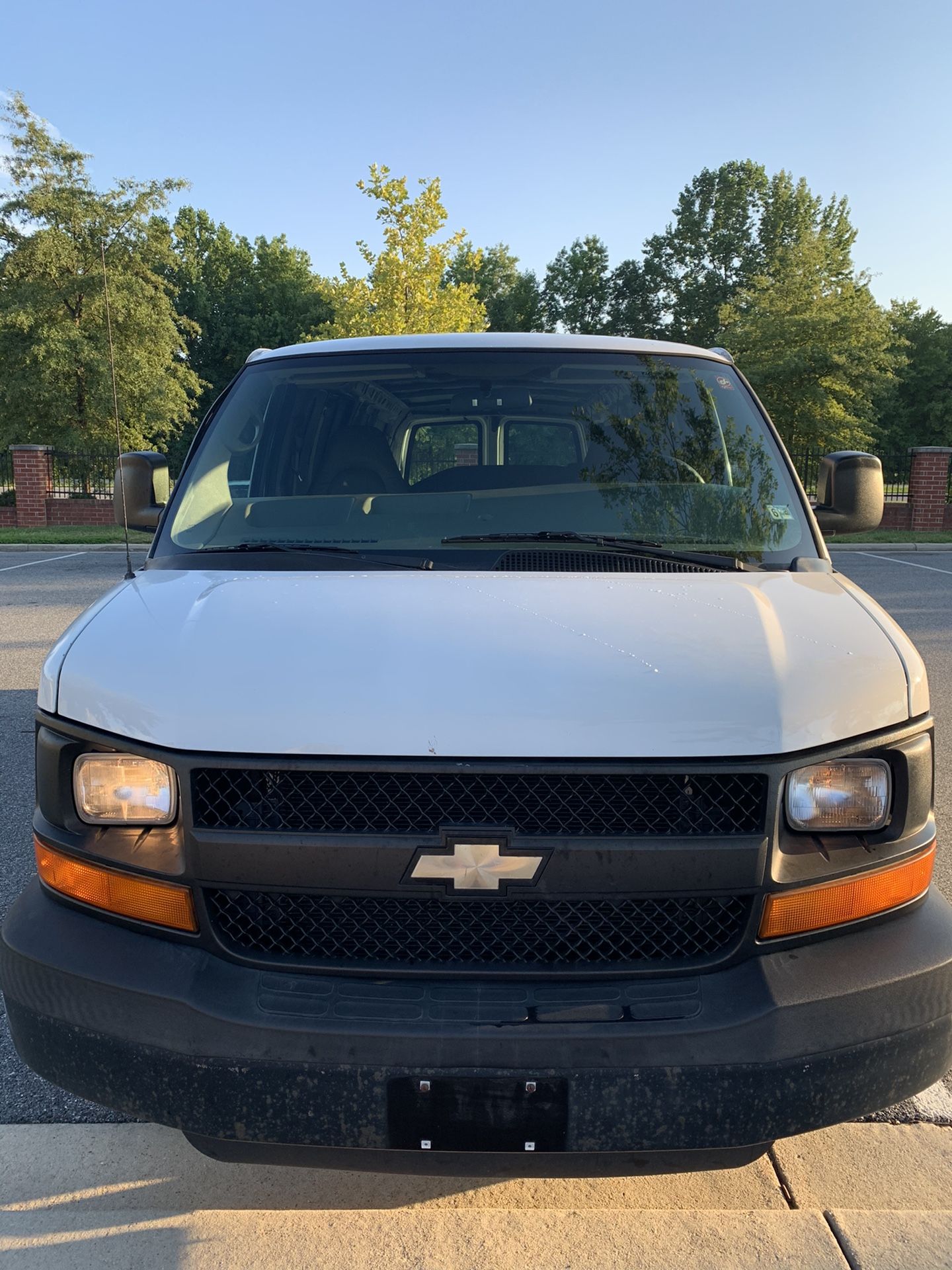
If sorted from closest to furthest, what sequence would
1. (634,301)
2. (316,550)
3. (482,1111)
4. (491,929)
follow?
1. (482,1111)
2. (491,929)
3. (316,550)
4. (634,301)

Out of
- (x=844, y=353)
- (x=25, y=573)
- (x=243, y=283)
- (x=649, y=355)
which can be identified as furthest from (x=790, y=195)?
(x=649, y=355)

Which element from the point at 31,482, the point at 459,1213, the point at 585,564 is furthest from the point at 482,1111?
the point at 31,482

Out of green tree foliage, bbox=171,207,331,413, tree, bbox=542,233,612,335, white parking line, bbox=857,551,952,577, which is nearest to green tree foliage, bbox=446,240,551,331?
tree, bbox=542,233,612,335

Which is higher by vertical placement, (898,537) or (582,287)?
(582,287)

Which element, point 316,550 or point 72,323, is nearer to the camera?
point 316,550

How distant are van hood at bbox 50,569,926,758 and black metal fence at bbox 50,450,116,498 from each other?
24.1 m

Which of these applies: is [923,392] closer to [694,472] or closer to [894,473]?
[894,473]

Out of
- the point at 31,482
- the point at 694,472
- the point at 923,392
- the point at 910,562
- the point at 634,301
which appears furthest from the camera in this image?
the point at 634,301

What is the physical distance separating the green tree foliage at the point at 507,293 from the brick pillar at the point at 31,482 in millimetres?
48914

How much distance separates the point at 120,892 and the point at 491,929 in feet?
2.43

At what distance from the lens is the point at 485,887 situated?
184 centimetres

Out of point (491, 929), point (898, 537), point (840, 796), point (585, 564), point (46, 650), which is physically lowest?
point (46, 650)

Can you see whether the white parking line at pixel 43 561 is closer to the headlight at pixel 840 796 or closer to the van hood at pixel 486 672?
the van hood at pixel 486 672

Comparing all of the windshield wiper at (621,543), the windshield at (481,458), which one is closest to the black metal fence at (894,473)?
the windshield at (481,458)
